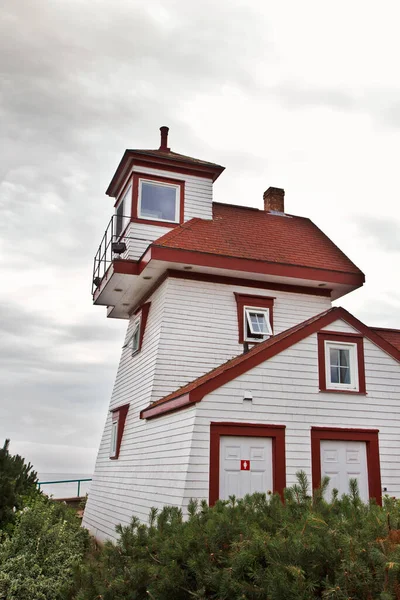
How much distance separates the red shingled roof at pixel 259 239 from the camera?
17484 millimetres

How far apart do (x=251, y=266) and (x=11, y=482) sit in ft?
27.9

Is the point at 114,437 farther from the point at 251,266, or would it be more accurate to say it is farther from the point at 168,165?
the point at 168,165

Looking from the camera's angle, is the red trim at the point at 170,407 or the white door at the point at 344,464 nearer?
the red trim at the point at 170,407

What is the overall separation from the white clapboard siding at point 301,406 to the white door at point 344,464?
42cm

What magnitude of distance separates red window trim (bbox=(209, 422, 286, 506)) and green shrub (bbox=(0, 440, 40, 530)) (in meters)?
4.52

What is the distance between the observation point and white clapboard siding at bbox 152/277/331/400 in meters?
16.0

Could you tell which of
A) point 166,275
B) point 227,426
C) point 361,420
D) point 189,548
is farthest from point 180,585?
point 166,275

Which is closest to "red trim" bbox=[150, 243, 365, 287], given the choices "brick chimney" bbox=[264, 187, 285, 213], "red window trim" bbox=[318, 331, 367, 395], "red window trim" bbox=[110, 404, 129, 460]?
"red window trim" bbox=[318, 331, 367, 395]

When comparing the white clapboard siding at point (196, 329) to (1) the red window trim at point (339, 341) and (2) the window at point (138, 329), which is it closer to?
(2) the window at point (138, 329)

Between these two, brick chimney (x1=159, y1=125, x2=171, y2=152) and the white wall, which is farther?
brick chimney (x1=159, y1=125, x2=171, y2=152)

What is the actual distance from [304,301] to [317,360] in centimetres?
517

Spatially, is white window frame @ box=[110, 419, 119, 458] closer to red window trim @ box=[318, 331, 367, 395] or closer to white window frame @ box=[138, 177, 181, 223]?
white window frame @ box=[138, 177, 181, 223]

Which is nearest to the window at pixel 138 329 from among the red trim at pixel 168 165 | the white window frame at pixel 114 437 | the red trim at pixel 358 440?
the white window frame at pixel 114 437

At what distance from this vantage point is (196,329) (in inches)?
659
